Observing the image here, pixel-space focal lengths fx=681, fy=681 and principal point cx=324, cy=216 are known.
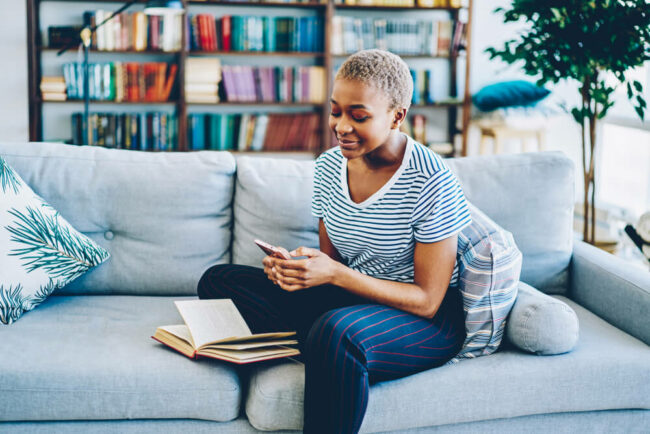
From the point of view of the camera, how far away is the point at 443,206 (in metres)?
1.50

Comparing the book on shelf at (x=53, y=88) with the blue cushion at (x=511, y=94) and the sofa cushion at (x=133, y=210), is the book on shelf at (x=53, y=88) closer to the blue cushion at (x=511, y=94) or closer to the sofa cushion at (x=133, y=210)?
the sofa cushion at (x=133, y=210)

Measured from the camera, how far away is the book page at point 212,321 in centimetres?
155

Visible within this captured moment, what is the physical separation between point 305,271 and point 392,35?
11.4 ft

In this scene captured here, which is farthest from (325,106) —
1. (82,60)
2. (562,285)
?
(562,285)

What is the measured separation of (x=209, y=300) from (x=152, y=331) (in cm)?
16

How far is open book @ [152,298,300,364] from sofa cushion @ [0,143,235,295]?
1.11 feet

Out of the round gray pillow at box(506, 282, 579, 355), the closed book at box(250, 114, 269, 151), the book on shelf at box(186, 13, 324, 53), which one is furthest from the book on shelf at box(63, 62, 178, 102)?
the round gray pillow at box(506, 282, 579, 355)

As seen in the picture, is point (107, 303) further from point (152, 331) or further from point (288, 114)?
point (288, 114)

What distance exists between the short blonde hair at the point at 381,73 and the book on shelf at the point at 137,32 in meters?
3.10

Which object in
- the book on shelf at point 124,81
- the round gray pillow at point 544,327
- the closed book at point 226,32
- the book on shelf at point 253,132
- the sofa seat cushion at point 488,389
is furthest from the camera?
the book on shelf at point 253,132

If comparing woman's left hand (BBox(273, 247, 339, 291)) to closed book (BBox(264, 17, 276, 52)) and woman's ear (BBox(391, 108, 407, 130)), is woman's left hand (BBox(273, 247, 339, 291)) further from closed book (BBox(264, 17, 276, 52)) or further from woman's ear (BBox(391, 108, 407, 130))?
closed book (BBox(264, 17, 276, 52))

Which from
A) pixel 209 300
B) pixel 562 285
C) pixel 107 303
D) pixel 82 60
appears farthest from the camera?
pixel 82 60

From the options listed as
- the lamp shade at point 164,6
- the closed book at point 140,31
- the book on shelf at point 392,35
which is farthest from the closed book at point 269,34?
the lamp shade at point 164,6

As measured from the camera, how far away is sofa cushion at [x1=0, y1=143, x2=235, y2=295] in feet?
6.50
